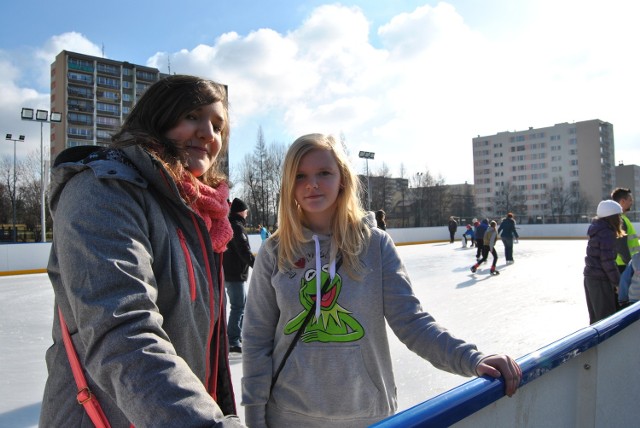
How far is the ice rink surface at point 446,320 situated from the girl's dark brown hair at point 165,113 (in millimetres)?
2427

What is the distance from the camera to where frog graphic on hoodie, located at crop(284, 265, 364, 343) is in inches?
56.1

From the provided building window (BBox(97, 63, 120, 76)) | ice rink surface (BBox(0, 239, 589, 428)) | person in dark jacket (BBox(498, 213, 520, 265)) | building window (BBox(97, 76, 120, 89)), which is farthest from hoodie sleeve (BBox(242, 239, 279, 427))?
building window (BBox(97, 63, 120, 76))

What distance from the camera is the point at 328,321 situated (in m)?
1.44

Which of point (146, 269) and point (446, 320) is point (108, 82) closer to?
point (446, 320)

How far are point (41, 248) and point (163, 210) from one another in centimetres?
1451

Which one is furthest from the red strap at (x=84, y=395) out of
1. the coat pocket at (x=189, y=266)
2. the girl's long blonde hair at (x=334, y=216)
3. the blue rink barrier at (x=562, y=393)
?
the girl's long blonde hair at (x=334, y=216)

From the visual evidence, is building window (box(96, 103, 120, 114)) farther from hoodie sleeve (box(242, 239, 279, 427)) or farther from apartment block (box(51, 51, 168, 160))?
hoodie sleeve (box(242, 239, 279, 427))

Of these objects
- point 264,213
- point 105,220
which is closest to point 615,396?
point 105,220

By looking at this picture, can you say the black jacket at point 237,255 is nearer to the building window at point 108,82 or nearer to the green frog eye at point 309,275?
the green frog eye at point 309,275

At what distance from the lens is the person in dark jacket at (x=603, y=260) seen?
13.6 ft

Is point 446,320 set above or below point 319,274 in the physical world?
below

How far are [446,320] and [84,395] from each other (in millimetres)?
5455

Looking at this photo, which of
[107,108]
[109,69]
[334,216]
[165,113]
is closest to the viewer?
[165,113]

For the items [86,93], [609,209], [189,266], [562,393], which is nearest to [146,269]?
[189,266]
